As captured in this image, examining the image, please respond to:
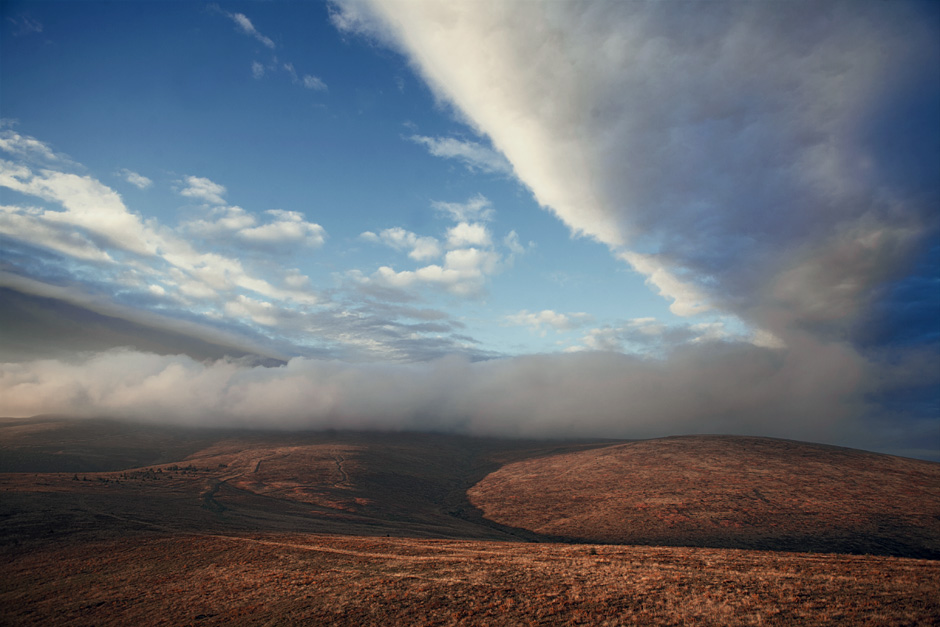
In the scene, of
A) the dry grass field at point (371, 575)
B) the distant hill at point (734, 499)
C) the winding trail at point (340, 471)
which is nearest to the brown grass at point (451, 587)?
the dry grass field at point (371, 575)

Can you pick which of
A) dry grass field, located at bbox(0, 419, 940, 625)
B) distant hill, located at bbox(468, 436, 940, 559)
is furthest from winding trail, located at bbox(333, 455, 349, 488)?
dry grass field, located at bbox(0, 419, 940, 625)

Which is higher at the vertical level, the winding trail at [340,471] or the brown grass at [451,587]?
the brown grass at [451,587]

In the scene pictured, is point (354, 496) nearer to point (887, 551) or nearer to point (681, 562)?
point (681, 562)

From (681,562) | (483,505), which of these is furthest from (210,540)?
(483,505)

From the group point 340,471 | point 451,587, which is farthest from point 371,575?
point 340,471

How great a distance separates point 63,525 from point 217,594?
2877 centimetres

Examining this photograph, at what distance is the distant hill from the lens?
4844 cm

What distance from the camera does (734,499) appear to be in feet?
207

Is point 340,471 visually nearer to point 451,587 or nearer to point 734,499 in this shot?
Result: point 734,499

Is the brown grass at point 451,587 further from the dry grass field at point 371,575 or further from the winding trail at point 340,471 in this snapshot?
the winding trail at point 340,471

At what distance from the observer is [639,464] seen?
91.6 metres

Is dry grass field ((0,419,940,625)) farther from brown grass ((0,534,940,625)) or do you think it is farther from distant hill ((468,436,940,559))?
distant hill ((468,436,940,559))

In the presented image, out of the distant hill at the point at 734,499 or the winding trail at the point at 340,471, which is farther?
the winding trail at the point at 340,471

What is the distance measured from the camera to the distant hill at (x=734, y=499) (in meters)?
48.4
